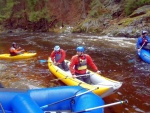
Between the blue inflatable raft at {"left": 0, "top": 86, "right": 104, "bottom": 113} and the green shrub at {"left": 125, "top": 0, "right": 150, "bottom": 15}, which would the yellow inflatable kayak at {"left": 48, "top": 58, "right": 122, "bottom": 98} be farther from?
the green shrub at {"left": 125, "top": 0, "right": 150, "bottom": 15}

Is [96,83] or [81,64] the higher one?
[81,64]

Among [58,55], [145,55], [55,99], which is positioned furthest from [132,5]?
[55,99]

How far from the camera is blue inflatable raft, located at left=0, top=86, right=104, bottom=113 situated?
3.69m

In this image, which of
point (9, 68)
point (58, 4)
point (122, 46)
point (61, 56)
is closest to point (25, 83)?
point (61, 56)

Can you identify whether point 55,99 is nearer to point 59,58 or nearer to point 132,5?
point 59,58

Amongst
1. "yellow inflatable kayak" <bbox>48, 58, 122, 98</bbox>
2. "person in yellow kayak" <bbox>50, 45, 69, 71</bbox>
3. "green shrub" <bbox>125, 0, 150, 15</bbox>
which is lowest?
"yellow inflatable kayak" <bbox>48, 58, 122, 98</bbox>

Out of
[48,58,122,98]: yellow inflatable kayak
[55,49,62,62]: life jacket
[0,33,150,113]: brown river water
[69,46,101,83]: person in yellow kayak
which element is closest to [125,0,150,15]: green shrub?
[0,33,150,113]: brown river water

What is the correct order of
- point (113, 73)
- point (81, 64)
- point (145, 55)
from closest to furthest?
point (81, 64) → point (113, 73) → point (145, 55)

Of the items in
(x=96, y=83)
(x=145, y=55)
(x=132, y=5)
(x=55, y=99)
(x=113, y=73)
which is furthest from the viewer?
(x=132, y=5)

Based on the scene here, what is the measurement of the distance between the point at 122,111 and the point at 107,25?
48.6 feet

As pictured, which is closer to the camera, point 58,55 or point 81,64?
point 81,64

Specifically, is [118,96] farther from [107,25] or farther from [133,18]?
[107,25]

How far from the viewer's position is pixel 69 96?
4.12 m

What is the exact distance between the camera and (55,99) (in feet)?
13.4
